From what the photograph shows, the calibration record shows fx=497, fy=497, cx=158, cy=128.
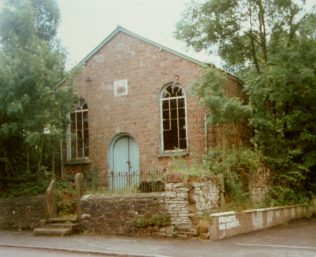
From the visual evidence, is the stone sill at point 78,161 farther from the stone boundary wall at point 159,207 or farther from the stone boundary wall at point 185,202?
the stone boundary wall at point 185,202

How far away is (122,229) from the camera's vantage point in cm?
1515

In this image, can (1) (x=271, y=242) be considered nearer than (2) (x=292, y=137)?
Yes

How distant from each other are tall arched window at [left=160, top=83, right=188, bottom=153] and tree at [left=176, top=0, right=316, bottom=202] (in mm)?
1878

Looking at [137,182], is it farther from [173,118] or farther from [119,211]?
[119,211]

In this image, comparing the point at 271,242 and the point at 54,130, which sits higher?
the point at 54,130

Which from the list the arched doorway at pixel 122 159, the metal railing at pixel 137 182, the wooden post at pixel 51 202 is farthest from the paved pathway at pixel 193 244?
the arched doorway at pixel 122 159

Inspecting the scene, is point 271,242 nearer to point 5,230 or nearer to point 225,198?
point 225,198

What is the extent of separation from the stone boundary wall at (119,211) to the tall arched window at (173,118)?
558 centimetres

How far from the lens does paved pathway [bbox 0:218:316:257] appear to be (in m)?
11.6

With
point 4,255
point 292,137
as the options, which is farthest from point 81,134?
point 4,255

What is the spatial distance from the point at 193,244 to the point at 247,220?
8.96 ft

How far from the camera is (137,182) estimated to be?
65.5ft

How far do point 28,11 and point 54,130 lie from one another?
15.5 feet

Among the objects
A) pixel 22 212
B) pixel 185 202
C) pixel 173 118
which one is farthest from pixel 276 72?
pixel 22 212
